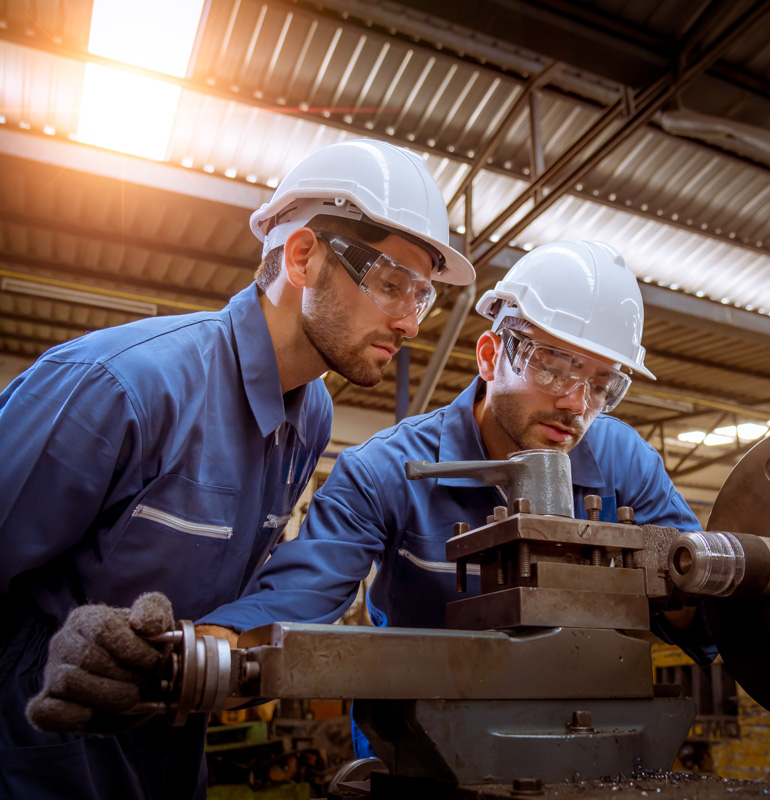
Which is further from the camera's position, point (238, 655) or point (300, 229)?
point (300, 229)

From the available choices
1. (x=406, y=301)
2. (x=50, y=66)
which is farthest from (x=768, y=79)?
(x=50, y=66)

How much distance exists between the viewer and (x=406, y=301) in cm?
163

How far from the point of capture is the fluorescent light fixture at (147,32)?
11.0 ft

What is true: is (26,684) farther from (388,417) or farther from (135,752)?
(388,417)

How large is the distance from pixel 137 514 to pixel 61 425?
0.72 feet

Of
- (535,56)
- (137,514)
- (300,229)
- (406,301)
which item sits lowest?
(137,514)

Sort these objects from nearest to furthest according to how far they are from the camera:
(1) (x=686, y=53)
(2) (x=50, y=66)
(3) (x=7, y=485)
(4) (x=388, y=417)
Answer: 1. (3) (x=7, y=485)
2. (1) (x=686, y=53)
3. (2) (x=50, y=66)
4. (4) (x=388, y=417)

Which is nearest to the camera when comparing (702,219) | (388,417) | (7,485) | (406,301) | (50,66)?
(7,485)

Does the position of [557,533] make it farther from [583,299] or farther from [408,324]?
[583,299]

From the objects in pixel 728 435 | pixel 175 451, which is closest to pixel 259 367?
pixel 175 451

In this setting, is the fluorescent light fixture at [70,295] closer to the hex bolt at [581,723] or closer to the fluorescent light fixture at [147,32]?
the fluorescent light fixture at [147,32]

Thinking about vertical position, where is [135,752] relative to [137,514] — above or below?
below

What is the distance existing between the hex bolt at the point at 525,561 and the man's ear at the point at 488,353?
0.93m

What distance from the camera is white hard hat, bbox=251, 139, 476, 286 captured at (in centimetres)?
165
